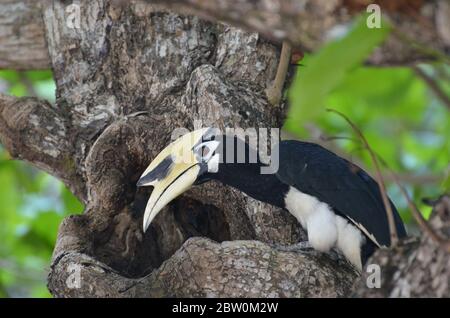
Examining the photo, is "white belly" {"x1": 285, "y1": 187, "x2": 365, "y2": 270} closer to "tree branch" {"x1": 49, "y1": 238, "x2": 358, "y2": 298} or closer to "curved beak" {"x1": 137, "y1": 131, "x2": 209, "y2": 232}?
"tree branch" {"x1": 49, "y1": 238, "x2": 358, "y2": 298}

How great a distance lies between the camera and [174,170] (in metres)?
3.28

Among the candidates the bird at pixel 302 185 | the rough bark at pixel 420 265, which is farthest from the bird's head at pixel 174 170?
the rough bark at pixel 420 265

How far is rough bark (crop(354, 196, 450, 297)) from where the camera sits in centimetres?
220

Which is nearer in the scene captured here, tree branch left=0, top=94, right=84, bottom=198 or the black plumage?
the black plumage

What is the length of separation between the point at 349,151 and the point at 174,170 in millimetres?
1612

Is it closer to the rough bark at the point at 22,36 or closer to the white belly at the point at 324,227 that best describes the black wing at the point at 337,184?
the white belly at the point at 324,227

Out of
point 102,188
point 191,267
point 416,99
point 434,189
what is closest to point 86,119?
point 102,188

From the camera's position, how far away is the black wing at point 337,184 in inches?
125

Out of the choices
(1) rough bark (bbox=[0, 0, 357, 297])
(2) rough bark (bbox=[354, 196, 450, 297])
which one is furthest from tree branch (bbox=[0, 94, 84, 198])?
(2) rough bark (bbox=[354, 196, 450, 297])

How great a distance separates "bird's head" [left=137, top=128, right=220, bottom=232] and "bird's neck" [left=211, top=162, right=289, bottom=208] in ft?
0.47

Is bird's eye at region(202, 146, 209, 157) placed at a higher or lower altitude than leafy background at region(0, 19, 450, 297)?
higher

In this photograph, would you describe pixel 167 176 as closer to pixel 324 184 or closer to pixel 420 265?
pixel 324 184

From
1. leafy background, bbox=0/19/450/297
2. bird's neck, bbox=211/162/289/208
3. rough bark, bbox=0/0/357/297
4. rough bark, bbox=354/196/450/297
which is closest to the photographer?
rough bark, bbox=354/196/450/297

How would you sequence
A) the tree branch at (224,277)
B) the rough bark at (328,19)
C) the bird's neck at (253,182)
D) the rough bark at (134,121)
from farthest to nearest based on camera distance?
the bird's neck at (253,182), the rough bark at (134,121), the tree branch at (224,277), the rough bark at (328,19)
